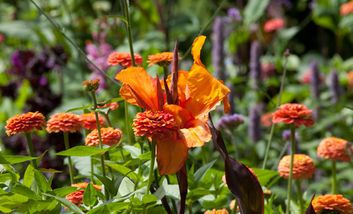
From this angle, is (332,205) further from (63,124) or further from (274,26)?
(274,26)

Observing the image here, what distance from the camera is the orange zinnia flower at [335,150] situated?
136cm

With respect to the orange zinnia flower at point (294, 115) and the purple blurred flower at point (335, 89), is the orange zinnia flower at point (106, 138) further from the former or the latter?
the purple blurred flower at point (335, 89)

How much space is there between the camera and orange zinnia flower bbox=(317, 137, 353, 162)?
4.45 ft

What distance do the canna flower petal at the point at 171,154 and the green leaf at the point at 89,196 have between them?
12cm

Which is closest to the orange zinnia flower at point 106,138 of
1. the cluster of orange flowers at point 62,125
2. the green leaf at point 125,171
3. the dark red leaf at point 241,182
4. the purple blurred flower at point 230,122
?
the cluster of orange flowers at point 62,125

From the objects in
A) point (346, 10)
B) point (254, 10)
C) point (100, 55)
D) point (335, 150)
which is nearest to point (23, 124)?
point (335, 150)

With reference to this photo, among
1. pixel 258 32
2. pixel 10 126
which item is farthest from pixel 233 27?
pixel 10 126

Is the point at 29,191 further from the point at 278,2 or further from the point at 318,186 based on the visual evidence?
the point at 278,2

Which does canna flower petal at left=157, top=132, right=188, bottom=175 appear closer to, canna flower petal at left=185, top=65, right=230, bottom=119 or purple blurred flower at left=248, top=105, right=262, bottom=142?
canna flower petal at left=185, top=65, right=230, bottom=119

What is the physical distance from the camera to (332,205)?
1.13 m

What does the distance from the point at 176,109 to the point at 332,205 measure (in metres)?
0.34

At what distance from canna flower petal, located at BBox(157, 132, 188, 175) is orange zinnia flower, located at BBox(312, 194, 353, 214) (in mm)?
326

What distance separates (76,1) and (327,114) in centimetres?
134

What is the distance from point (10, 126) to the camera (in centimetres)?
107
